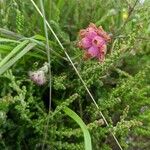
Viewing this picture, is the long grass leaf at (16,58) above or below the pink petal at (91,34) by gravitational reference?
below

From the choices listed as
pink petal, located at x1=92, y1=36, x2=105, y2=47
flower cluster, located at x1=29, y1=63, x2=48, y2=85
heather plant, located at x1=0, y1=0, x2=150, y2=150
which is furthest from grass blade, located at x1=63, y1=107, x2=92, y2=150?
pink petal, located at x1=92, y1=36, x2=105, y2=47

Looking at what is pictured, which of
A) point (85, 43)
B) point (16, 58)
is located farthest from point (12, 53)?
point (85, 43)

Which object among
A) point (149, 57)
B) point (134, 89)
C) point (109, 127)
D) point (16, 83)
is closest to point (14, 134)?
point (16, 83)

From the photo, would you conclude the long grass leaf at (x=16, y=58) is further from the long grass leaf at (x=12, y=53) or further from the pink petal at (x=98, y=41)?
the pink petal at (x=98, y=41)

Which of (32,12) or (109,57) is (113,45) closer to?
(109,57)

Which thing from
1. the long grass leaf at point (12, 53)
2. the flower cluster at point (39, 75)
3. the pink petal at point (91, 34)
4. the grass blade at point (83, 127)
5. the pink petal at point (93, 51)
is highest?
the pink petal at point (91, 34)

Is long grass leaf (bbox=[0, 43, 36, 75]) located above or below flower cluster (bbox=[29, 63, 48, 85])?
above

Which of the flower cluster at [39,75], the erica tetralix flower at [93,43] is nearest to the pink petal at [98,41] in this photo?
the erica tetralix flower at [93,43]

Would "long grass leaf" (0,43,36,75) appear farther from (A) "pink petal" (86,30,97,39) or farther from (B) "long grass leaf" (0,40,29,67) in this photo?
(A) "pink petal" (86,30,97,39)
